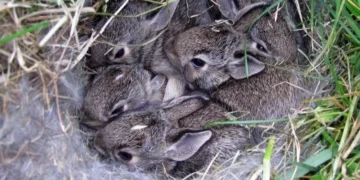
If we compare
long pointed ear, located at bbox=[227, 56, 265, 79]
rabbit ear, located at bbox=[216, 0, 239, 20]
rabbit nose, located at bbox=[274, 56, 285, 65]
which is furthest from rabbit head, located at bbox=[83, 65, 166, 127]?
rabbit nose, located at bbox=[274, 56, 285, 65]

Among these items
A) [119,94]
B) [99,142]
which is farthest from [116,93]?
[99,142]

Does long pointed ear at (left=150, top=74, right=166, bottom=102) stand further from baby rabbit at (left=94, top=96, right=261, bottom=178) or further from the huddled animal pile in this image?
baby rabbit at (left=94, top=96, right=261, bottom=178)

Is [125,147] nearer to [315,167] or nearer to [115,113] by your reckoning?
[115,113]

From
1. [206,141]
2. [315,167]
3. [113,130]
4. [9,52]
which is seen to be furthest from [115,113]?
[315,167]

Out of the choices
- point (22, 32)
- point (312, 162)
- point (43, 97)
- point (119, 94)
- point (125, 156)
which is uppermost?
point (22, 32)

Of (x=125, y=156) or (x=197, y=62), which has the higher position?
(x=197, y=62)

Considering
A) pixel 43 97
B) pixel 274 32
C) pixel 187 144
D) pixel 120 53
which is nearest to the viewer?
pixel 43 97

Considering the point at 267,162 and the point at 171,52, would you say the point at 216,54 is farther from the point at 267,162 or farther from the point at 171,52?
the point at 267,162
